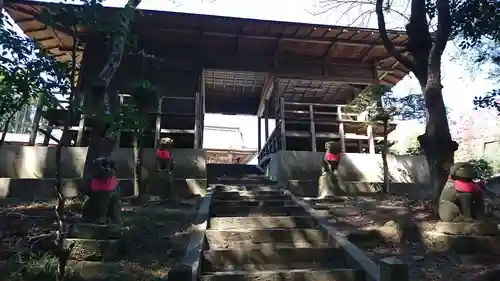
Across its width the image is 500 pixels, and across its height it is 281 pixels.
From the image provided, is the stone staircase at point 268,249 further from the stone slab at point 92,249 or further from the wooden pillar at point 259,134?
the wooden pillar at point 259,134

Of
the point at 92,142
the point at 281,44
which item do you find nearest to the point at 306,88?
the point at 281,44

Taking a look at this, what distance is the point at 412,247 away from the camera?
471 cm

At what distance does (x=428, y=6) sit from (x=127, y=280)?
26.7ft

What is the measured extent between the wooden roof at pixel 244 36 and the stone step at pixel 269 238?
736 centimetres

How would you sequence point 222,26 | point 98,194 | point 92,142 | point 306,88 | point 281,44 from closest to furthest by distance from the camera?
1. point 98,194
2. point 92,142
3. point 222,26
4. point 281,44
5. point 306,88

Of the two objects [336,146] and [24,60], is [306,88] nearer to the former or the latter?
[336,146]

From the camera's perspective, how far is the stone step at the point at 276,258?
436cm

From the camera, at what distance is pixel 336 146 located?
26.7 feet

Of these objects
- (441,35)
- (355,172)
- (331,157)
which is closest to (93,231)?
(331,157)

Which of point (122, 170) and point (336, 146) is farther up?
point (336, 146)

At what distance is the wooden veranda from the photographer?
33.7 feet

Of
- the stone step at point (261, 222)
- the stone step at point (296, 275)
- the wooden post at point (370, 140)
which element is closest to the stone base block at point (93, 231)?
the stone step at point (296, 275)

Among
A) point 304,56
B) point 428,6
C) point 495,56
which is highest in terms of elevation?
point 304,56

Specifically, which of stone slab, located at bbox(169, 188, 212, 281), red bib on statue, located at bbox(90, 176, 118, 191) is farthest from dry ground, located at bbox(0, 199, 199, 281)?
red bib on statue, located at bbox(90, 176, 118, 191)
